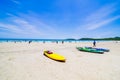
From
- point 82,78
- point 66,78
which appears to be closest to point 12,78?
point 66,78

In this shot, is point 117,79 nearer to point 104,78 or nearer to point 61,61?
point 104,78

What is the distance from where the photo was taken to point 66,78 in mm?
5711

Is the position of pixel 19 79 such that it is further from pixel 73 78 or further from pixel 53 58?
pixel 53 58

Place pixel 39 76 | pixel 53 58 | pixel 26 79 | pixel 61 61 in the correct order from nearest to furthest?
pixel 26 79
pixel 39 76
pixel 61 61
pixel 53 58

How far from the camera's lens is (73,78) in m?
5.72

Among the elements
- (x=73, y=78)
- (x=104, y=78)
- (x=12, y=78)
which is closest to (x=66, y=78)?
(x=73, y=78)

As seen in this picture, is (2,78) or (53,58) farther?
(53,58)

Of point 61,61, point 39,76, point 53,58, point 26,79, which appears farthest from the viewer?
point 53,58

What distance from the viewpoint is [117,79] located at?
5.59 m

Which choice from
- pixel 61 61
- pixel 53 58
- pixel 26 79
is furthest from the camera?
pixel 53 58

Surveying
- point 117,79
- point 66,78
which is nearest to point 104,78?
point 117,79

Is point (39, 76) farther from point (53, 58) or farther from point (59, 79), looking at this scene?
point (53, 58)

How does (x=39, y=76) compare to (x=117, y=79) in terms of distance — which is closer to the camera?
(x=117, y=79)

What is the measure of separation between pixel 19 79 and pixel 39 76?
4.27 feet
